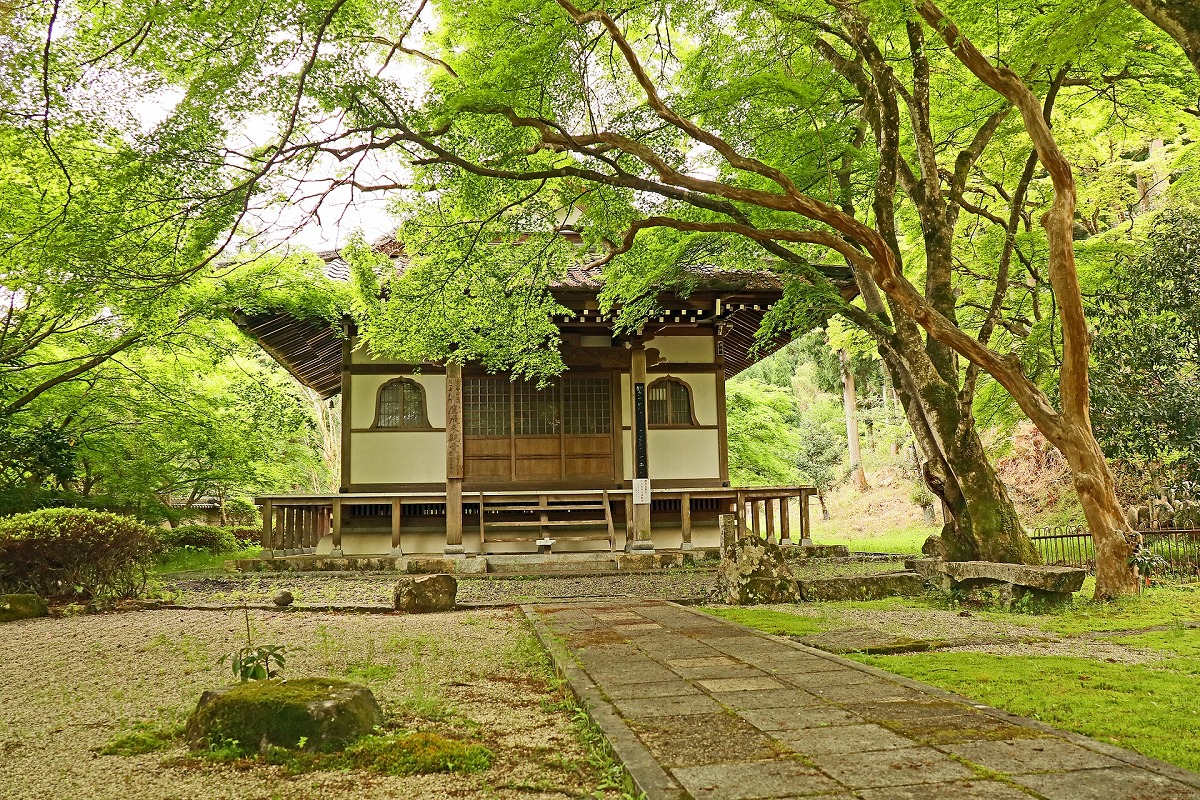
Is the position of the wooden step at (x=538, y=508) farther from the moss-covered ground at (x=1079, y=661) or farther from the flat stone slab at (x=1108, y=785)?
the flat stone slab at (x=1108, y=785)

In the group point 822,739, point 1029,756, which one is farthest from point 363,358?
point 1029,756

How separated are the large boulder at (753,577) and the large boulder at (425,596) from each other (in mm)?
2799

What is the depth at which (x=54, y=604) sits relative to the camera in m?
8.41

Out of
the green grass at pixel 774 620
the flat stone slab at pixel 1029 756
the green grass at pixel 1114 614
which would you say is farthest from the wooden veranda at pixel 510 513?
the flat stone slab at pixel 1029 756

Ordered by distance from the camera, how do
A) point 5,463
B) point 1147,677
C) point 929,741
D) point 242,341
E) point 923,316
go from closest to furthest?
point 929,741 → point 1147,677 → point 923,316 → point 5,463 → point 242,341

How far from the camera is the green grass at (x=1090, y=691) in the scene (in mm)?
3178

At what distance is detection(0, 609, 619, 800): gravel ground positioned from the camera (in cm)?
288

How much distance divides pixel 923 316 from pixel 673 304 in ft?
20.0

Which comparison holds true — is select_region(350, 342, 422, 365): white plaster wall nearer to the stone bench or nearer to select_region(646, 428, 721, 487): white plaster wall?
select_region(646, 428, 721, 487): white plaster wall

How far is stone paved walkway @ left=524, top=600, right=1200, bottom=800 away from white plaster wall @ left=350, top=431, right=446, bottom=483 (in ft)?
31.9

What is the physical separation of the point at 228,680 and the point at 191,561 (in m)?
13.4

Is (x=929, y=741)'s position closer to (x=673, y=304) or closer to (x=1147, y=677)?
(x=1147, y=677)

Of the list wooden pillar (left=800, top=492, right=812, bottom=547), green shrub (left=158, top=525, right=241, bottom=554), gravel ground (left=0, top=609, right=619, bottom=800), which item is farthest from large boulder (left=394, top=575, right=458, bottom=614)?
green shrub (left=158, top=525, right=241, bottom=554)

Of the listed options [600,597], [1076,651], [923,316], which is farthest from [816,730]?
[600,597]
